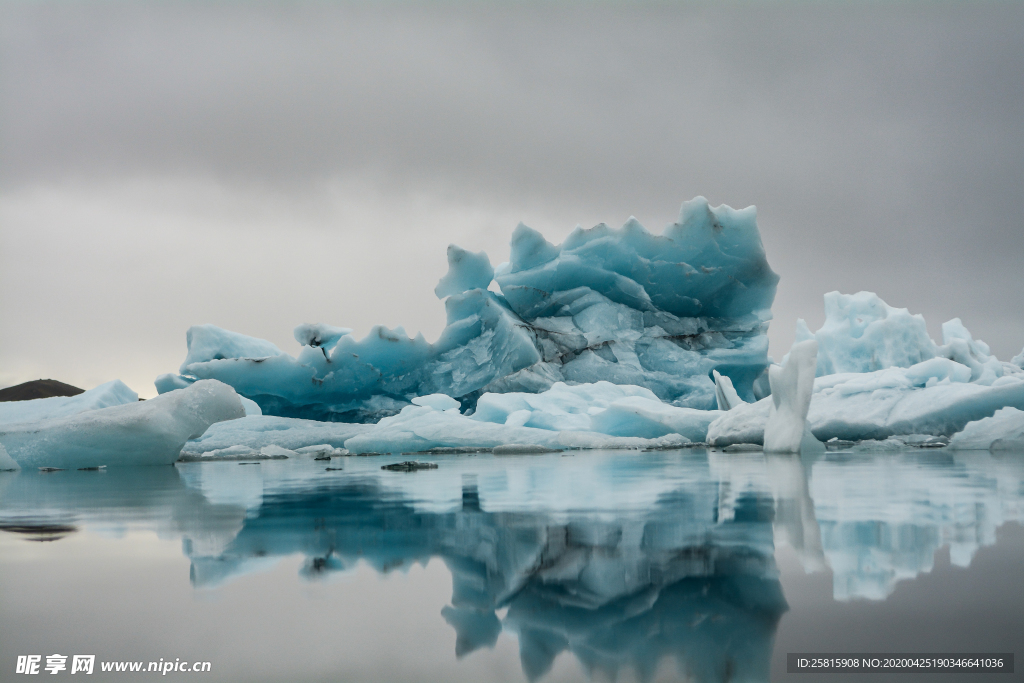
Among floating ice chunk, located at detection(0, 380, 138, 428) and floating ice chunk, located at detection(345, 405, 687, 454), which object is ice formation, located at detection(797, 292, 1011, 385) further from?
floating ice chunk, located at detection(0, 380, 138, 428)

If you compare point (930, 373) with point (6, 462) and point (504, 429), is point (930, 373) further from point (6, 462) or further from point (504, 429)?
point (6, 462)

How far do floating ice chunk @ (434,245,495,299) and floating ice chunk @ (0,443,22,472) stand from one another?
9.24 metres

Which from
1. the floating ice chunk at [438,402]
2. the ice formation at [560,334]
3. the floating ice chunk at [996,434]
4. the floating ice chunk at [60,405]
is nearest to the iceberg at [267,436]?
the floating ice chunk at [438,402]

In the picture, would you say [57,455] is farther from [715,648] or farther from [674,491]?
[715,648]

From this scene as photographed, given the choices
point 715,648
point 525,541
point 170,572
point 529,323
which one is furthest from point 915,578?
point 529,323

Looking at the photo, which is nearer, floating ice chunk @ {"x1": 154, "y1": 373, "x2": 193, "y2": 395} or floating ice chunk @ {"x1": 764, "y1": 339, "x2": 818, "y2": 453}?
floating ice chunk @ {"x1": 764, "y1": 339, "x2": 818, "y2": 453}

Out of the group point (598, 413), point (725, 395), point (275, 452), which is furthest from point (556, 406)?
Answer: point (275, 452)

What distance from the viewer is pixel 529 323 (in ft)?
52.7

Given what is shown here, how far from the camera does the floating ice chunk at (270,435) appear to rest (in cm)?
1159

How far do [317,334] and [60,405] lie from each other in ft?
18.6

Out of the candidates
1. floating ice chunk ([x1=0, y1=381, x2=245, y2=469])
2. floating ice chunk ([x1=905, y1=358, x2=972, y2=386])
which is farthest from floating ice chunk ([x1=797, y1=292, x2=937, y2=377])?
floating ice chunk ([x1=0, y1=381, x2=245, y2=469])

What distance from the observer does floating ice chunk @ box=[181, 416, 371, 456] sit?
1159 centimetres

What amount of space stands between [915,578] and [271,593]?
1.26 m

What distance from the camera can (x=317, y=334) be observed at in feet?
55.0
